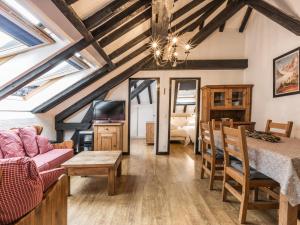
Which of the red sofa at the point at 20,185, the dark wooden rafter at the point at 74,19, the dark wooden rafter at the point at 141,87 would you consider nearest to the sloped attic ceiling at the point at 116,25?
A: the dark wooden rafter at the point at 74,19

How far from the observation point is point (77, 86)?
397 centimetres

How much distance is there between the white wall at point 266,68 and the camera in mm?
3156

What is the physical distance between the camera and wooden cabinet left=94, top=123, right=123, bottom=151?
4348 millimetres

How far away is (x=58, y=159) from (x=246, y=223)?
8.24ft

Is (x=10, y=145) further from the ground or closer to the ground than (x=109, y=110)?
closer to the ground

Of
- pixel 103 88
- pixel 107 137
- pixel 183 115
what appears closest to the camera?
pixel 107 137

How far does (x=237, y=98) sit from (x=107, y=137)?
10.2 ft

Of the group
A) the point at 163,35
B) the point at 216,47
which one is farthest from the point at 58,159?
the point at 216,47

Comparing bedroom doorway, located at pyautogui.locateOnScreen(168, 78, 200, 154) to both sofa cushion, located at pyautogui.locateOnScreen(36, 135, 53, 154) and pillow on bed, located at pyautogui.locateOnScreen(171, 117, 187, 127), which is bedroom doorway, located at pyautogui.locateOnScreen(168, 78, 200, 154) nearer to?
pillow on bed, located at pyautogui.locateOnScreen(171, 117, 187, 127)

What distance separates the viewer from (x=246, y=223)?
1.93 metres

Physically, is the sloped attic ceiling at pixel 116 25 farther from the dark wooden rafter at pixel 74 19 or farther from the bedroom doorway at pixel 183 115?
the bedroom doorway at pixel 183 115

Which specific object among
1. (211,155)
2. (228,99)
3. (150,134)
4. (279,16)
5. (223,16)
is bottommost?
(150,134)

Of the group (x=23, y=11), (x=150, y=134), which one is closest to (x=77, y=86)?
(x=23, y=11)

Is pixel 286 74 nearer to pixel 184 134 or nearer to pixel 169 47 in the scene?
pixel 169 47
